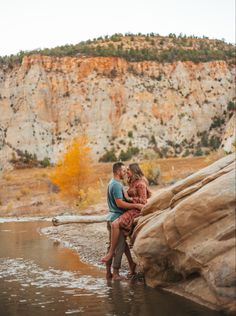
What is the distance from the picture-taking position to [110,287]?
36.3ft

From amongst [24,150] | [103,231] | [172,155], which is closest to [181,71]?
[172,155]

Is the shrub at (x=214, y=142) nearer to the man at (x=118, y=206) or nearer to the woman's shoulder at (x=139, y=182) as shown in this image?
the woman's shoulder at (x=139, y=182)

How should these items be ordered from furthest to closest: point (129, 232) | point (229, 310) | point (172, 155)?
point (172, 155), point (129, 232), point (229, 310)

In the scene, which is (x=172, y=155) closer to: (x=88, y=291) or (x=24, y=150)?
(x=24, y=150)

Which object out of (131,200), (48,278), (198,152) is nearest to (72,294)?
(48,278)

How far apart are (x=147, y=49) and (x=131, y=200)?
71534 millimetres

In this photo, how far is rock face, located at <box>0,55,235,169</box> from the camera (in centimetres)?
7294

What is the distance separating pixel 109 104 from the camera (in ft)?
244

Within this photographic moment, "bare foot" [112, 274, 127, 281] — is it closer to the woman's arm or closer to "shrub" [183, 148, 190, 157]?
the woman's arm

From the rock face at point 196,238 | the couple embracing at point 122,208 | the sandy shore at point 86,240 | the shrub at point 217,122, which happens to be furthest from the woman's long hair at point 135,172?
the shrub at point 217,122

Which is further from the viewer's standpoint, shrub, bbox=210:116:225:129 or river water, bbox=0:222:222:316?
shrub, bbox=210:116:225:129

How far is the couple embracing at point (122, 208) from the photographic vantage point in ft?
38.9

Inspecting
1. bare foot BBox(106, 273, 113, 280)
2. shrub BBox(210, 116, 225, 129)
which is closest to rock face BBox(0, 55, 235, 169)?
shrub BBox(210, 116, 225, 129)

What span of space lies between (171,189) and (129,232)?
159cm
